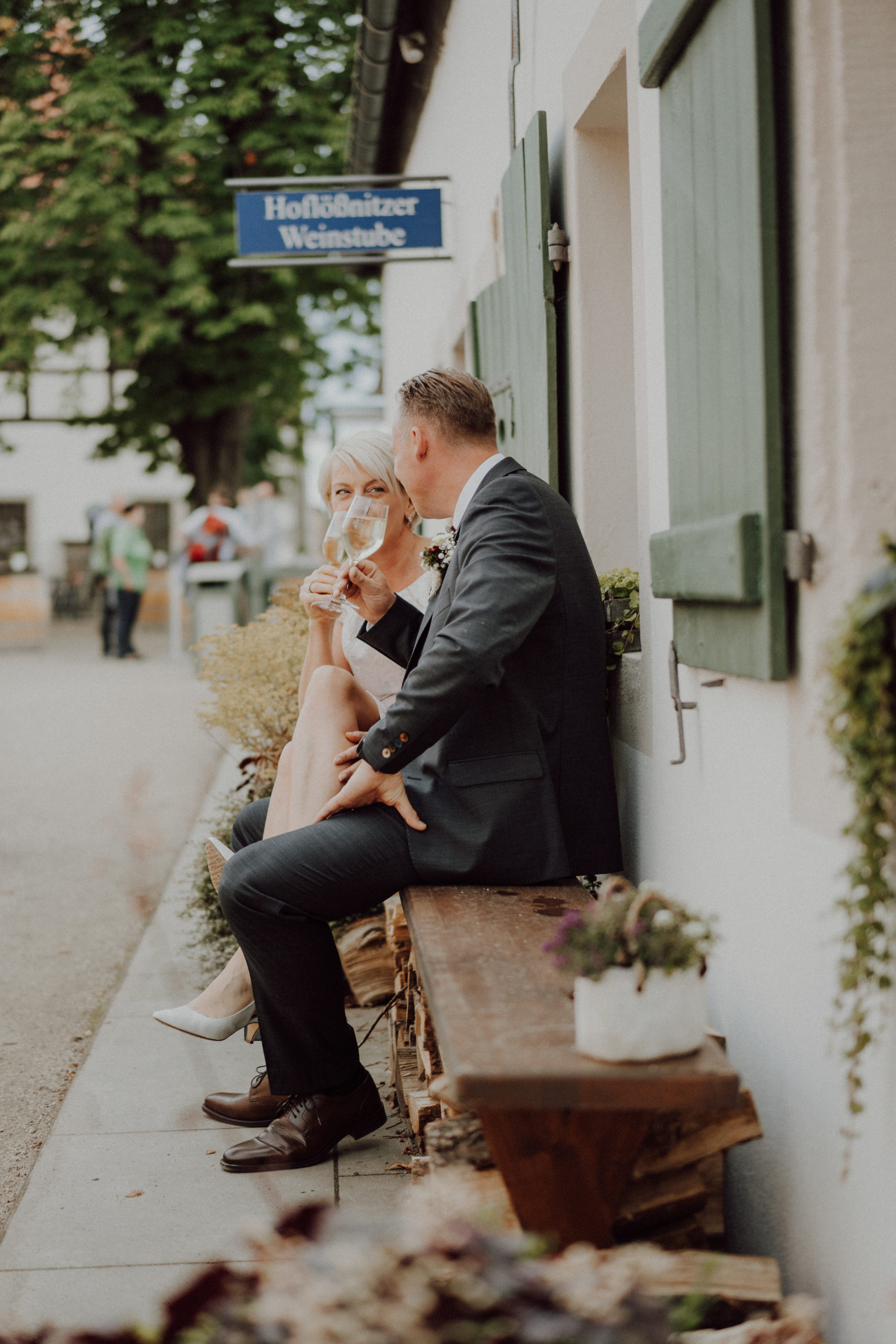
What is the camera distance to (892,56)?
200cm

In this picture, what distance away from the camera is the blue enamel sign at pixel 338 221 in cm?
674

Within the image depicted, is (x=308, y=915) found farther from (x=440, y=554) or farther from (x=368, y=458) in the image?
(x=368, y=458)

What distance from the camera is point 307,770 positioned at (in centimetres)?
344

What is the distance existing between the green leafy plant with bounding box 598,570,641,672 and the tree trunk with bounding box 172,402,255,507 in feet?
50.5

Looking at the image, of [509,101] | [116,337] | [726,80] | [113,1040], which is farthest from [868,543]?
[116,337]

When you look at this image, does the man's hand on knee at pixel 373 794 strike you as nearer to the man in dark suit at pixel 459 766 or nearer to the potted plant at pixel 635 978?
the man in dark suit at pixel 459 766

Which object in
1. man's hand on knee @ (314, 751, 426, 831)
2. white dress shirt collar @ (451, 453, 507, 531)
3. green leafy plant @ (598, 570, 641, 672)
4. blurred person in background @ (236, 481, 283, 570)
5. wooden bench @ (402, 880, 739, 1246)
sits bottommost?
wooden bench @ (402, 880, 739, 1246)

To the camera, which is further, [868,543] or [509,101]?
[509,101]

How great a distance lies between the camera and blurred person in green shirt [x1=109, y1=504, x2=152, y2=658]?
1628 cm

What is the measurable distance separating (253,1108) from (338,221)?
4.64m

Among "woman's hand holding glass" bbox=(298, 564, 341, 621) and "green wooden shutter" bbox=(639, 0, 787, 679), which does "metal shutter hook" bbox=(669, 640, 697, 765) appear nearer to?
"green wooden shutter" bbox=(639, 0, 787, 679)

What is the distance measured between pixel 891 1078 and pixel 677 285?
1509mm

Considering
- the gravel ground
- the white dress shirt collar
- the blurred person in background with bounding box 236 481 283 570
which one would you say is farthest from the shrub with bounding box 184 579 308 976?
the blurred person in background with bounding box 236 481 283 570

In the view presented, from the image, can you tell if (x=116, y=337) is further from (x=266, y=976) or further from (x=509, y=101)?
(x=266, y=976)
